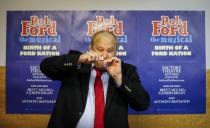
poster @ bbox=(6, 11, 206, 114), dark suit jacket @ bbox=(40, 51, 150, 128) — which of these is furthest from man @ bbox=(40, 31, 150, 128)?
poster @ bbox=(6, 11, 206, 114)

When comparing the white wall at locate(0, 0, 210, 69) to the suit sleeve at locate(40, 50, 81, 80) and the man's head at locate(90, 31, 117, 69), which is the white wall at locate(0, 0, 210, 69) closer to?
the man's head at locate(90, 31, 117, 69)

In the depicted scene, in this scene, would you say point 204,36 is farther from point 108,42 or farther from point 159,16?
point 108,42

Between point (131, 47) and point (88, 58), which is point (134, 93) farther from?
point (131, 47)

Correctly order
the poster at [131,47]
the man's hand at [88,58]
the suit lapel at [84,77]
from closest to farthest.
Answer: the man's hand at [88,58] < the suit lapel at [84,77] < the poster at [131,47]

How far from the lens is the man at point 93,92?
1536 millimetres

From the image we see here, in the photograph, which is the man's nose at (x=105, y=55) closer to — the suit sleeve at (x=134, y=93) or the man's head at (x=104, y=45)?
the man's head at (x=104, y=45)

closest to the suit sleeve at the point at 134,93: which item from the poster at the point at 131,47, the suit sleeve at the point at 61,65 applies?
the suit sleeve at the point at 61,65

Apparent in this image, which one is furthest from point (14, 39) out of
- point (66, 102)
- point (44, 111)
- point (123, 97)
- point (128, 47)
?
point (123, 97)

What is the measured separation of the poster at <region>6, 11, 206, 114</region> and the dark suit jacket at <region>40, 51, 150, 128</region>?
3.37 ft

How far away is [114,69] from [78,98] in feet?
0.87

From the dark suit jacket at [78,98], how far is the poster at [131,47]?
1.03m

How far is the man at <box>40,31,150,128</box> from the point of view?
1.54 metres

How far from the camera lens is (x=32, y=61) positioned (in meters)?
2.62

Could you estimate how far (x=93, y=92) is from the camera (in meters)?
1.59
